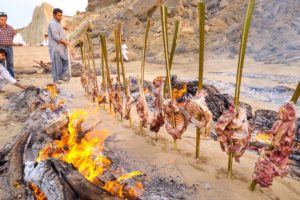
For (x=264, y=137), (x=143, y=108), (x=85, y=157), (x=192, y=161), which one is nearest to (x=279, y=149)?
(x=192, y=161)

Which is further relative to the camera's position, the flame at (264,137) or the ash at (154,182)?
the flame at (264,137)

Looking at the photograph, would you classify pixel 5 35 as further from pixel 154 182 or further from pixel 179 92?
pixel 154 182

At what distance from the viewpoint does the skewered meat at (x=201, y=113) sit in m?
3.32

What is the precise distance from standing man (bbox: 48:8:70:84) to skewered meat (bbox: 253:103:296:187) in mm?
8471

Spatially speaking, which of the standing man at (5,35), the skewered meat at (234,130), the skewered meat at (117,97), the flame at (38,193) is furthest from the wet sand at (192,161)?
the standing man at (5,35)

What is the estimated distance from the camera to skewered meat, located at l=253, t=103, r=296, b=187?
266 cm

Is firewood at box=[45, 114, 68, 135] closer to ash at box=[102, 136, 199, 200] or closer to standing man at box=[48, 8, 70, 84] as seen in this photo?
ash at box=[102, 136, 199, 200]

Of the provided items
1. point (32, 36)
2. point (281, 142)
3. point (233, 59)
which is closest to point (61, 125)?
point (281, 142)

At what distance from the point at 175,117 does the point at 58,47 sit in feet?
24.5

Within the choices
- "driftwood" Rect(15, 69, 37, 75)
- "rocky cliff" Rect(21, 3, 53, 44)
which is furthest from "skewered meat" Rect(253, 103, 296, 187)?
"rocky cliff" Rect(21, 3, 53, 44)

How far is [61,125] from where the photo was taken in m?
4.34

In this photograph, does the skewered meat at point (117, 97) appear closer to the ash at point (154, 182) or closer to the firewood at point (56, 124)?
the firewood at point (56, 124)

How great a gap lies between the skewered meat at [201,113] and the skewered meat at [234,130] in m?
0.22

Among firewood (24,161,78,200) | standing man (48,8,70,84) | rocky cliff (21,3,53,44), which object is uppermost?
rocky cliff (21,3,53,44)
